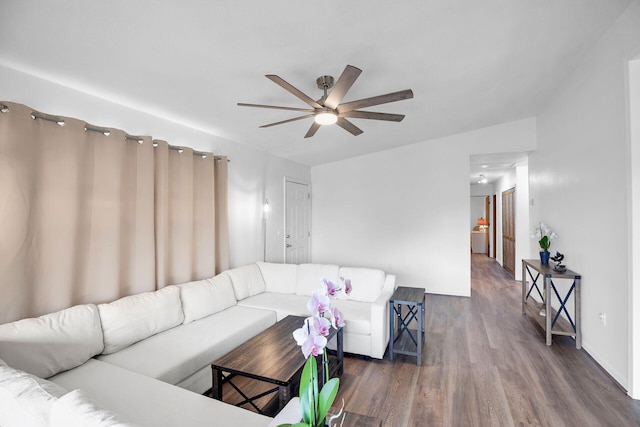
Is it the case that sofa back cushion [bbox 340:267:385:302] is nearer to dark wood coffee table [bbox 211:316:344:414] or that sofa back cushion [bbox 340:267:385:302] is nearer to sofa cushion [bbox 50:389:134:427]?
dark wood coffee table [bbox 211:316:344:414]

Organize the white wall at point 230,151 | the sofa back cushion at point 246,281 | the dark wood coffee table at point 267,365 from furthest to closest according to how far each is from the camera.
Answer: the sofa back cushion at point 246,281 < the white wall at point 230,151 < the dark wood coffee table at point 267,365

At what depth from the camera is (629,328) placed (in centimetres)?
231

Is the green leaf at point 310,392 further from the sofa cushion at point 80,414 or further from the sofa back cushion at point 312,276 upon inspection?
the sofa back cushion at point 312,276

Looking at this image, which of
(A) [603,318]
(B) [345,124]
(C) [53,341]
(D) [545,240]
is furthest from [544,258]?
(C) [53,341]

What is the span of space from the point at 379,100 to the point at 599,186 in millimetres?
2325

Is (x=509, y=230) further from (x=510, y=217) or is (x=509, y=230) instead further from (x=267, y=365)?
(x=267, y=365)

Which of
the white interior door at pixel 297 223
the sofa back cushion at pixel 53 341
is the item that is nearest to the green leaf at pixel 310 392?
the sofa back cushion at pixel 53 341

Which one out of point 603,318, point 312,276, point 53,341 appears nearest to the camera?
point 53,341

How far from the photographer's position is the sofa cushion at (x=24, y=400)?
3.38 feet

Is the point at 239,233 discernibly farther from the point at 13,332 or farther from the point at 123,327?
the point at 13,332

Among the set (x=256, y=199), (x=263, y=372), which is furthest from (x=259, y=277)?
(x=263, y=372)

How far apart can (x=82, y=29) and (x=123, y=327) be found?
2.01m

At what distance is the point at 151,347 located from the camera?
2.29m

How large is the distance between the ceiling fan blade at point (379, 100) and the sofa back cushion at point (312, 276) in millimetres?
2012
